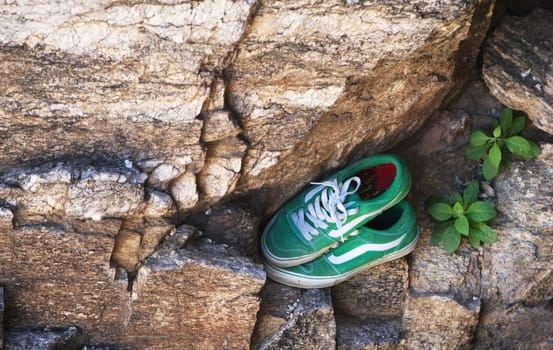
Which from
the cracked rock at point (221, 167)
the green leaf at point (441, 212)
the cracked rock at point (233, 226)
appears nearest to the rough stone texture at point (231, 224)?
the cracked rock at point (233, 226)

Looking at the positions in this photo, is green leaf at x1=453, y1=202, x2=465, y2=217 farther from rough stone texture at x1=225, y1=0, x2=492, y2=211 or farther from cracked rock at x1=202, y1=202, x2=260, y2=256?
cracked rock at x1=202, y1=202, x2=260, y2=256

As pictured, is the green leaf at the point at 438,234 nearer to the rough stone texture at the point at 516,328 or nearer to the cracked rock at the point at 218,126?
the rough stone texture at the point at 516,328

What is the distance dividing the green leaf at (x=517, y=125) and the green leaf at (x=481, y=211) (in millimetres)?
304

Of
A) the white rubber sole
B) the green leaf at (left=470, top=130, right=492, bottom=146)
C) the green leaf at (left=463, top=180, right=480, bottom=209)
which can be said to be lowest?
the white rubber sole

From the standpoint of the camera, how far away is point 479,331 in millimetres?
3123

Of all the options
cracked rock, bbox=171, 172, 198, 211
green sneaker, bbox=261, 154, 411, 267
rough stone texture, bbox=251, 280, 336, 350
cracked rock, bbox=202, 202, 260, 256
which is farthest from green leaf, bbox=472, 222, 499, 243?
cracked rock, bbox=171, 172, 198, 211

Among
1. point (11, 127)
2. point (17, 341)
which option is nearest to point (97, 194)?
point (11, 127)

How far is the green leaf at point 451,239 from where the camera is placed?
300cm

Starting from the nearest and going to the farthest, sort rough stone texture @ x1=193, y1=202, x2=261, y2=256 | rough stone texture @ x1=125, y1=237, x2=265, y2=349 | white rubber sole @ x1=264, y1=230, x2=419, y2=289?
rough stone texture @ x1=125, y1=237, x2=265, y2=349, rough stone texture @ x1=193, y1=202, x2=261, y2=256, white rubber sole @ x1=264, y1=230, x2=419, y2=289

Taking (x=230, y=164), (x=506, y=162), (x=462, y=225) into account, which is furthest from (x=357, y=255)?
(x=506, y=162)

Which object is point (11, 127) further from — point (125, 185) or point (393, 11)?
point (393, 11)

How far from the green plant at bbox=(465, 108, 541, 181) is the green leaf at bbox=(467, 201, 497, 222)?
0.12 metres

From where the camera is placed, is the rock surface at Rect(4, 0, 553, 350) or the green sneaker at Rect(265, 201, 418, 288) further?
the green sneaker at Rect(265, 201, 418, 288)

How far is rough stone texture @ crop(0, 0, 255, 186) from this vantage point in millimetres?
2357
